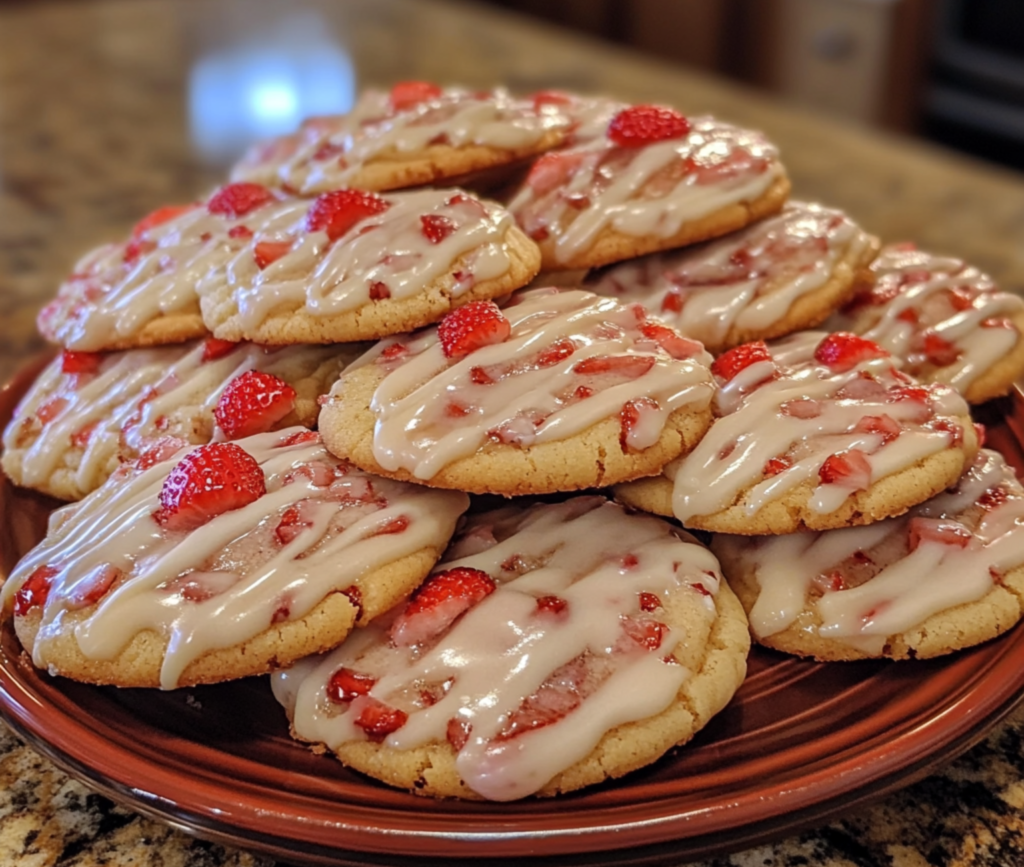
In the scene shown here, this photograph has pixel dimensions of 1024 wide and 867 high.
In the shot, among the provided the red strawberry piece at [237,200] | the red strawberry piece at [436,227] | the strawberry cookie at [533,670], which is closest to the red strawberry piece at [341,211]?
the red strawberry piece at [436,227]

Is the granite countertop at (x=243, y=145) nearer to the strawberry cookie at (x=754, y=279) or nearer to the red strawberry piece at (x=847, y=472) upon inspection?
the red strawberry piece at (x=847, y=472)

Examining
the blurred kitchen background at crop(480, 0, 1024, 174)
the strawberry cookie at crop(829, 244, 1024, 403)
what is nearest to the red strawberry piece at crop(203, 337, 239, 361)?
the strawberry cookie at crop(829, 244, 1024, 403)

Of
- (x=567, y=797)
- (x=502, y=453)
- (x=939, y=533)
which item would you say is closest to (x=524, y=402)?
(x=502, y=453)

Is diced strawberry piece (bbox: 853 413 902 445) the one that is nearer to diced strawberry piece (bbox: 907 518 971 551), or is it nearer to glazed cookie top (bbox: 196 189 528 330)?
diced strawberry piece (bbox: 907 518 971 551)

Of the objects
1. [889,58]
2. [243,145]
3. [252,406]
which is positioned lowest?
[243,145]

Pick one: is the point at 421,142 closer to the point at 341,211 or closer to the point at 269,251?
the point at 341,211
